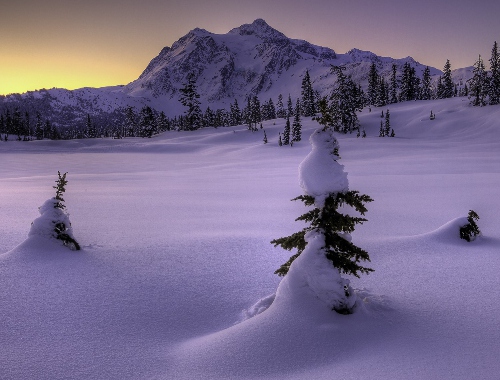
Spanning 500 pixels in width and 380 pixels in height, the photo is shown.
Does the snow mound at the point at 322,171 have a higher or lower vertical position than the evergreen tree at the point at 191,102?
lower

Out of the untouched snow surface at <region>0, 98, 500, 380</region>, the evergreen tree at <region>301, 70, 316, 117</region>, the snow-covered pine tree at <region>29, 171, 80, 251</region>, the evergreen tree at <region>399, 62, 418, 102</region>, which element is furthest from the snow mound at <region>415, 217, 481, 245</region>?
the evergreen tree at <region>399, 62, 418, 102</region>

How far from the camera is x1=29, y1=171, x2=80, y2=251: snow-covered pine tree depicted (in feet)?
24.5

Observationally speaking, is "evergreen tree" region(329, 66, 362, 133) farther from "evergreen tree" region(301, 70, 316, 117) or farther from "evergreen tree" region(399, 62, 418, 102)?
"evergreen tree" region(399, 62, 418, 102)

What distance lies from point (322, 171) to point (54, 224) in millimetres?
6490

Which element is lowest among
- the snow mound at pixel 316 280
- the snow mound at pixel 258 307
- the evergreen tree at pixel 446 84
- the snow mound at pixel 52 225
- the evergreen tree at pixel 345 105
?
the snow mound at pixel 258 307

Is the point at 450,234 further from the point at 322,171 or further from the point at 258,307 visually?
the point at 258,307

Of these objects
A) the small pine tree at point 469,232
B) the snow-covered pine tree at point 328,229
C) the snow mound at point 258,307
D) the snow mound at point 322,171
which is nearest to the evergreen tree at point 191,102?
the small pine tree at point 469,232

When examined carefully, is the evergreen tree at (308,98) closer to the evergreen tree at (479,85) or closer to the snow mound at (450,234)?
the evergreen tree at (479,85)

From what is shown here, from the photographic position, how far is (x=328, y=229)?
4.70 meters

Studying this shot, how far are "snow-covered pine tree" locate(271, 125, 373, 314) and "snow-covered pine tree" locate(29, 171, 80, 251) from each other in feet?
19.0

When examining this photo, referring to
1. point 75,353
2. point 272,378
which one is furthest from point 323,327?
point 75,353

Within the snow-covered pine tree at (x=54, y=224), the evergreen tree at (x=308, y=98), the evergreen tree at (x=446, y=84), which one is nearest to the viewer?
the snow-covered pine tree at (x=54, y=224)

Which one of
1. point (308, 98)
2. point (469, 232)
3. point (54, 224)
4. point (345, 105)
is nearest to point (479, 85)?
point (345, 105)

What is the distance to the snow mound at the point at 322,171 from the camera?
4.49 meters
